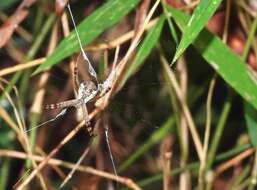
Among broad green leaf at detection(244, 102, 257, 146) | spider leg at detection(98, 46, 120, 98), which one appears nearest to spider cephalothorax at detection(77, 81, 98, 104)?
spider leg at detection(98, 46, 120, 98)

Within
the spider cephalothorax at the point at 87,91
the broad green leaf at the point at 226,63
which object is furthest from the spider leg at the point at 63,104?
the broad green leaf at the point at 226,63

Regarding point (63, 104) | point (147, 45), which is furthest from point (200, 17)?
point (63, 104)

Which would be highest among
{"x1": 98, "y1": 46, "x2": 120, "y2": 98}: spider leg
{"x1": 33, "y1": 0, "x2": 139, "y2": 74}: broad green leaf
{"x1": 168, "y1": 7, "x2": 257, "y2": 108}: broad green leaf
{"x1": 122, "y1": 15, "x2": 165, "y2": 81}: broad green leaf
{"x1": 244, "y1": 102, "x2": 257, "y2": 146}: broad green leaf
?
{"x1": 33, "y1": 0, "x2": 139, "y2": 74}: broad green leaf

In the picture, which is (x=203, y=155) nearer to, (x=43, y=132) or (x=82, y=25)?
(x=82, y=25)

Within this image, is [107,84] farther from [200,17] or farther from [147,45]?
[200,17]

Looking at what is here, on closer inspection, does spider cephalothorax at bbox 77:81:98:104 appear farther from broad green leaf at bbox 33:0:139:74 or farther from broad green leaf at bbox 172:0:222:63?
broad green leaf at bbox 172:0:222:63

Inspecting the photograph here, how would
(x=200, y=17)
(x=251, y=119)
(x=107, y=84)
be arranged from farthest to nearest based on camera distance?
1. (x=251, y=119)
2. (x=107, y=84)
3. (x=200, y=17)

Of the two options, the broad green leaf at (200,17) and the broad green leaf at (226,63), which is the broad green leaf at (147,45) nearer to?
the broad green leaf at (226,63)
